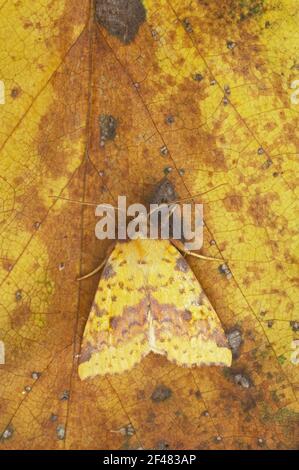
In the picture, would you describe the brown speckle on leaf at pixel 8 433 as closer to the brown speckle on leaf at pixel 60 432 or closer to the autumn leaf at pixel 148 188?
the autumn leaf at pixel 148 188

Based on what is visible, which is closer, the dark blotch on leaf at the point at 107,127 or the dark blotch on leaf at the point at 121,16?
the dark blotch on leaf at the point at 121,16

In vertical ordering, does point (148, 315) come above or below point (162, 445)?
above

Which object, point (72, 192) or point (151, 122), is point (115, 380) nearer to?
point (72, 192)

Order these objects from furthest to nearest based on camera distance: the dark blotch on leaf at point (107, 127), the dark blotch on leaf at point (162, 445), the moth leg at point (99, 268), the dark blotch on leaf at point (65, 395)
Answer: the dark blotch on leaf at point (162, 445) → the dark blotch on leaf at point (65, 395) → the moth leg at point (99, 268) → the dark blotch on leaf at point (107, 127)

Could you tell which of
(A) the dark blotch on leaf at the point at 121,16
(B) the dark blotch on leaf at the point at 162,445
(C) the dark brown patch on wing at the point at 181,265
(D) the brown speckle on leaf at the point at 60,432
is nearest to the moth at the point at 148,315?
(C) the dark brown patch on wing at the point at 181,265

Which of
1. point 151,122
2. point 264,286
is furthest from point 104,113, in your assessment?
point 264,286

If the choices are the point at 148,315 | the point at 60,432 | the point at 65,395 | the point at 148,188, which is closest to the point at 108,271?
the point at 148,315

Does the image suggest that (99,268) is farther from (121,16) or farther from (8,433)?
(121,16)
